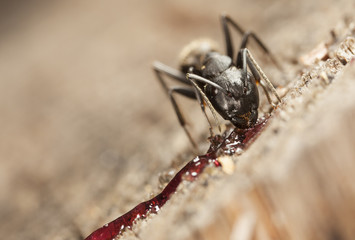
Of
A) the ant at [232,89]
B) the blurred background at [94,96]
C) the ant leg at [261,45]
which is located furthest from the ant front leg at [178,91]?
the ant leg at [261,45]

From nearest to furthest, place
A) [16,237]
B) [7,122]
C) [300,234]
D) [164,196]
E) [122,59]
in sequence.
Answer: [300,234], [164,196], [16,237], [7,122], [122,59]

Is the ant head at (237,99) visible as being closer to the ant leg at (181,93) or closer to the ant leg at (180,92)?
the ant leg at (180,92)

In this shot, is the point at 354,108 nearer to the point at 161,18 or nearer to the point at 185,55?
the point at 185,55

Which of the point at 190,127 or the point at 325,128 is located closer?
the point at 325,128

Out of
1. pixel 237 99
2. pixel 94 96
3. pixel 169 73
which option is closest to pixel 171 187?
pixel 237 99

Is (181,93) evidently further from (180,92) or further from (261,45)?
(261,45)

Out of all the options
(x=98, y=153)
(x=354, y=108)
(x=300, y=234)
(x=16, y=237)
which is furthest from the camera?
(x=98, y=153)

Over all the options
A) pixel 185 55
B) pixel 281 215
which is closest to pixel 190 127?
pixel 185 55
